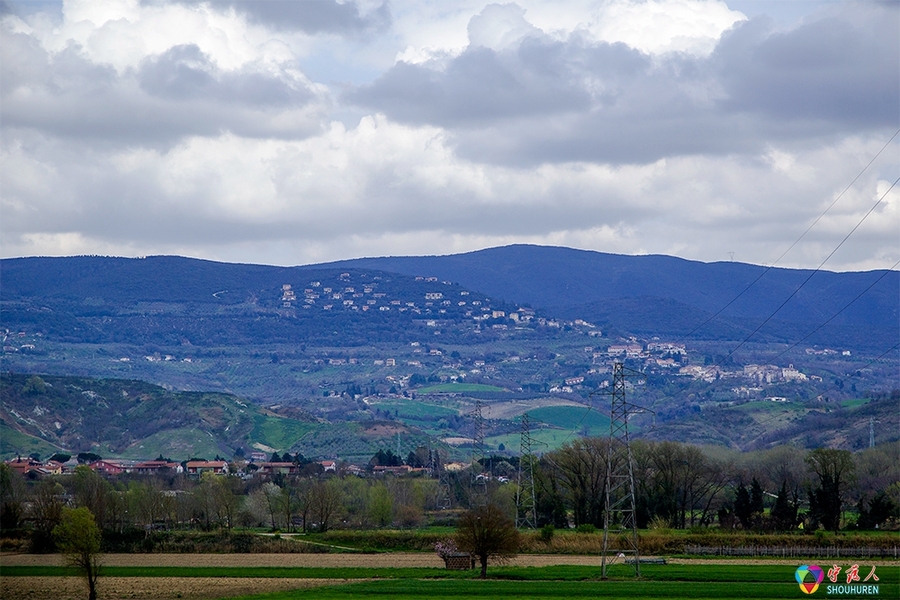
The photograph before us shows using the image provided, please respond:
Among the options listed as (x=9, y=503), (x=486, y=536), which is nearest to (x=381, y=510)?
(x=9, y=503)

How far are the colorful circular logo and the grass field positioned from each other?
0.43 m

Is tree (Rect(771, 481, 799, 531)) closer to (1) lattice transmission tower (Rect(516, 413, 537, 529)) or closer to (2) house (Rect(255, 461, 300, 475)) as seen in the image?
(1) lattice transmission tower (Rect(516, 413, 537, 529))

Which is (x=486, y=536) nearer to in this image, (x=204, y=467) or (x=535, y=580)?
(x=535, y=580)

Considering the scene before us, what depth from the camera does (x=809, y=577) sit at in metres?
59.8

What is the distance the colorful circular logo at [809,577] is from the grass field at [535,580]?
43 centimetres

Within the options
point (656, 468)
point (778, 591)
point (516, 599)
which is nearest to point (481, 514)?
point (516, 599)

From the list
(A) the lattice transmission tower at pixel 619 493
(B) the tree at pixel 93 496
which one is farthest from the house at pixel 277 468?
(A) the lattice transmission tower at pixel 619 493

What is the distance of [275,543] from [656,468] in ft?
128

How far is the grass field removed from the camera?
177 feet

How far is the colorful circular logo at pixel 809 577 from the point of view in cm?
5525

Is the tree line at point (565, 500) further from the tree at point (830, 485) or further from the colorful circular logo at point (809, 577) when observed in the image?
the colorful circular logo at point (809, 577)

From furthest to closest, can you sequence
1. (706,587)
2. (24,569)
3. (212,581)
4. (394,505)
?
1. (394,505)
2. (24,569)
3. (212,581)
4. (706,587)

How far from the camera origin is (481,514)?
6469 centimetres

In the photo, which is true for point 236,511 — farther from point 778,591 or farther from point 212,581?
point 778,591
